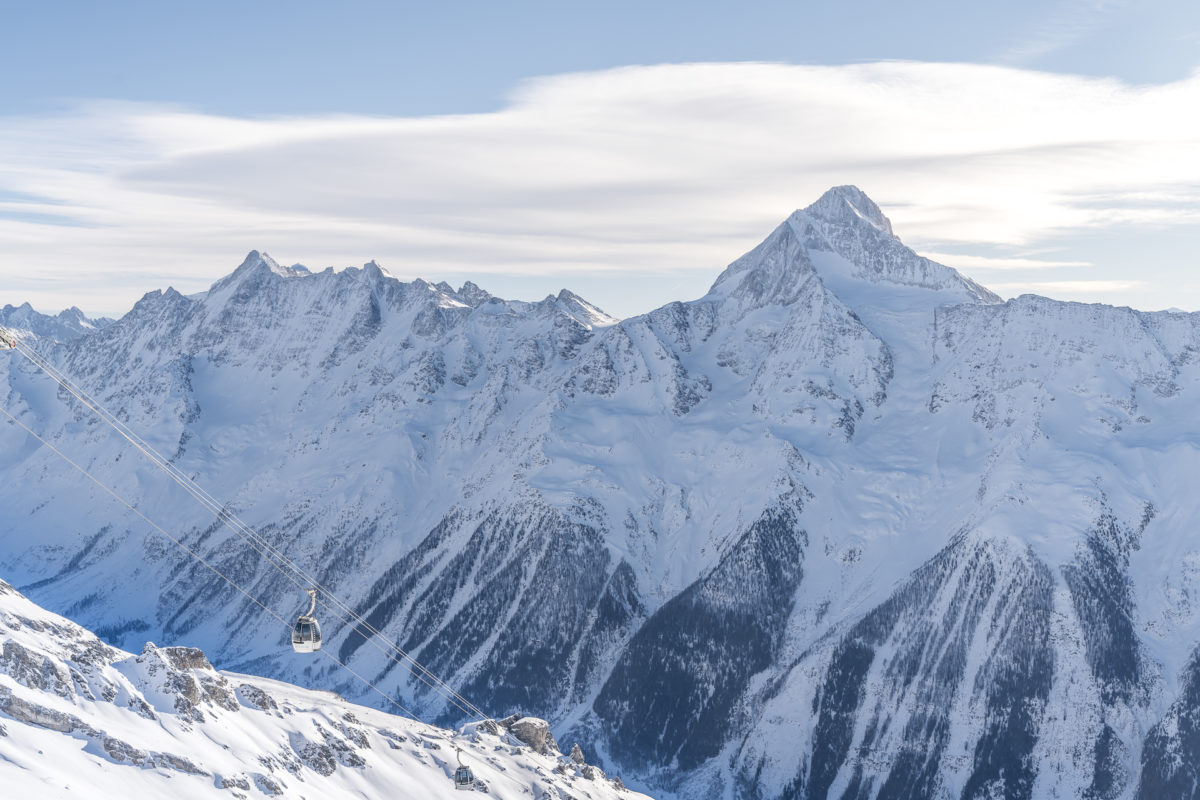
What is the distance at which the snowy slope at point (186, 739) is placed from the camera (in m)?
108

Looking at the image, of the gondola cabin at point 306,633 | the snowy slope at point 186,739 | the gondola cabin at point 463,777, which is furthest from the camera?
the gondola cabin at point 463,777

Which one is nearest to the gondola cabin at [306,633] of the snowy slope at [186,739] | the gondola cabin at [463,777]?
the snowy slope at [186,739]

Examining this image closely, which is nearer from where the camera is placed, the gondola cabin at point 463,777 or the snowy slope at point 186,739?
the snowy slope at point 186,739

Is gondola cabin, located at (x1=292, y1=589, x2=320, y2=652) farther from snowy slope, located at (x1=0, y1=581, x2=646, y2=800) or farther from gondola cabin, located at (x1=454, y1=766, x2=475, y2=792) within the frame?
gondola cabin, located at (x1=454, y1=766, x2=475, y2=792)

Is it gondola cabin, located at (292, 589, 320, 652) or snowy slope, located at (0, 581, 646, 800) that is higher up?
gondola cabin, located at (292, 589, 320, 652)

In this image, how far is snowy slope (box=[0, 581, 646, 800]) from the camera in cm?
10825

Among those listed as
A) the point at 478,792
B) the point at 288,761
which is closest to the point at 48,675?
Result: the point at 288,761

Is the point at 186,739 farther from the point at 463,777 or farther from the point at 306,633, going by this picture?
the point at 463,777

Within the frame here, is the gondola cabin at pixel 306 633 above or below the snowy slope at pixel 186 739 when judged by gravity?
above

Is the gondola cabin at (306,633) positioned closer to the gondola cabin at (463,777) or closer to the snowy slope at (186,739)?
the snowy slope at (186,739)

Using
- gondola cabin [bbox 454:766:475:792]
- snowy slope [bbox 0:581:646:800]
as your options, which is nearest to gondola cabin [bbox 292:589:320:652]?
snowy slope [bbox 0:581:646:800]

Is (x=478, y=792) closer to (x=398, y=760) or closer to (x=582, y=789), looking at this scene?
(x=398, y=760)

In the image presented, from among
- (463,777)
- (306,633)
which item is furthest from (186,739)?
(463,777)

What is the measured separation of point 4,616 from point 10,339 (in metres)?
52.1
